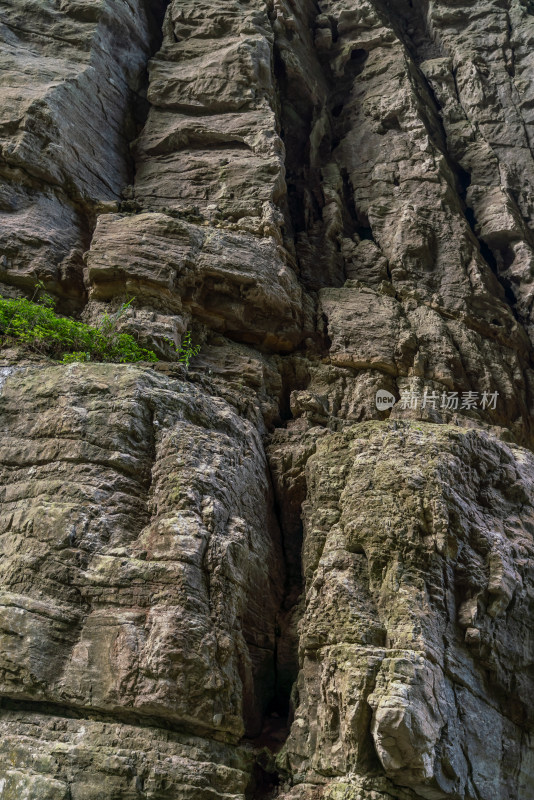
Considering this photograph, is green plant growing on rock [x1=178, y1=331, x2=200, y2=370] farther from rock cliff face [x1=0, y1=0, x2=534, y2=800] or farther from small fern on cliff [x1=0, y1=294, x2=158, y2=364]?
small fern on cliff [x1=0, y1=294, x2=158, y2=364]

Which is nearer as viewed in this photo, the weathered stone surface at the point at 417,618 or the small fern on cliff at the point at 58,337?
the weathered stone surface at the point at 417,618

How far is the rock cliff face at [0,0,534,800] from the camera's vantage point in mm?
6598

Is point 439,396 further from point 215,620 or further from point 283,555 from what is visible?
point 215,620

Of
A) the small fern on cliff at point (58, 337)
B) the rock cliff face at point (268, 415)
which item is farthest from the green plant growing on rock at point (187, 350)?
the small fern on cliff at point (58, 337)

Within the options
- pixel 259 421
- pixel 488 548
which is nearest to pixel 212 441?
pixel 259 421

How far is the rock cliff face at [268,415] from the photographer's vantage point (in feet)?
21.6

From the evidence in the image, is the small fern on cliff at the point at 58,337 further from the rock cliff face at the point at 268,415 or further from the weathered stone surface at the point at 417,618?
the weathered stone surface at the point at 417,618

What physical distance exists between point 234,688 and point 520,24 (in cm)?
1892

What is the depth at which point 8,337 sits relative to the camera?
32.3 feet

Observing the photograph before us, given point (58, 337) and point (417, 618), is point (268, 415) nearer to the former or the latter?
point (58, 337)

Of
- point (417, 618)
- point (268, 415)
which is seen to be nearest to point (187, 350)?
point (268, 415)

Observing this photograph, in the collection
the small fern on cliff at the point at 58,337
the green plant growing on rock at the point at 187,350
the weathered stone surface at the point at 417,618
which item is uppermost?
the green plant growing on rock at the point at 187,350

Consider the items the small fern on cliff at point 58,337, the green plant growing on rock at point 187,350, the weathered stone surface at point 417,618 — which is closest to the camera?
the weathered stone surface at point 417,618

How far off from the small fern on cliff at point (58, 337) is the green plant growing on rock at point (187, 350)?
63 cm
